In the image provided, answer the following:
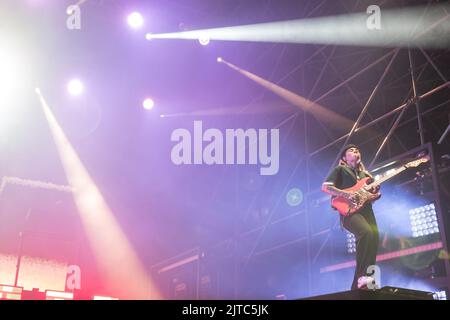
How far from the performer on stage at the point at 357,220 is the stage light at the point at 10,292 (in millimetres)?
6930

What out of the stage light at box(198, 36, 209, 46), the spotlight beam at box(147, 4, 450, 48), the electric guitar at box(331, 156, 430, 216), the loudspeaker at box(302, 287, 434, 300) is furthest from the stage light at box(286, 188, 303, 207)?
the loudspeaker at box(302, 287, 434, 300)

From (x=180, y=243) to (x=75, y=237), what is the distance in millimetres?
2442

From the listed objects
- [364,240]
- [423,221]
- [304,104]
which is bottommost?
[364,240]

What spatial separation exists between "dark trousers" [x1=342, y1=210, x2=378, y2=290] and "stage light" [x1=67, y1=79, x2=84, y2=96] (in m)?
6.69

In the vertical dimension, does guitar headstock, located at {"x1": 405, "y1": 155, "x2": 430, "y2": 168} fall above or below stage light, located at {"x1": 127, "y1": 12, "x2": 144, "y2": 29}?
below

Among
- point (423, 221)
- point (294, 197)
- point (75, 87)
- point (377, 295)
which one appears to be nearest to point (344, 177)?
point (377, 295)

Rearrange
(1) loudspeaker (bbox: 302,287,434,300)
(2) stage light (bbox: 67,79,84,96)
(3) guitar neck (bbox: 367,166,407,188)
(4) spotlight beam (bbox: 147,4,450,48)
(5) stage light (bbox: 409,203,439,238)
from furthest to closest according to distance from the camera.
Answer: (2) stage light (bbox: 67,79,84,96) → (4) spotlight beam (bbox: 147,4,450,48) → (5) stage light (bbox: 409,203,439,238) → (3) guitar neck (bbox: 367,166,407,188) → (1) loudspeaker (bbox: 302,287,434,300)

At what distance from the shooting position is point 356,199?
429 centimetres

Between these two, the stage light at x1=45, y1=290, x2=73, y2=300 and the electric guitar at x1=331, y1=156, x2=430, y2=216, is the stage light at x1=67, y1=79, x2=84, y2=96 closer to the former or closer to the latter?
the stage light at x1=45, y1=290, x2=73, y2=300

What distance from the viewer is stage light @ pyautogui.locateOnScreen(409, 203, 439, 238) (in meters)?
5.54

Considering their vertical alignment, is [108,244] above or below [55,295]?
above

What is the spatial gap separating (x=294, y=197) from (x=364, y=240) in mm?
4094

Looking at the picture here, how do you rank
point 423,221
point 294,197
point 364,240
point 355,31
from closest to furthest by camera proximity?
1. point 364,240
2. point 423,221
3. point 355,31
4. point 294,197

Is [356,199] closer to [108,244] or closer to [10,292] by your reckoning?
[10,292]
